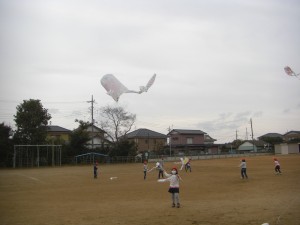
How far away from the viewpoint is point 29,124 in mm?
56562

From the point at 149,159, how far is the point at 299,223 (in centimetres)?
5269

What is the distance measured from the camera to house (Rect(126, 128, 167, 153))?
80438 mm

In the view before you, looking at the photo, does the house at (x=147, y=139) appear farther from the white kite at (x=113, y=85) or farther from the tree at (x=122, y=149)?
the white kite at (x=113, y=85)

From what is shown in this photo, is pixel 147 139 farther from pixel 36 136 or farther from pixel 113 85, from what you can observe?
pixel 113 85

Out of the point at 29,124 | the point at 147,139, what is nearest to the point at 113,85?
the point at 29,124

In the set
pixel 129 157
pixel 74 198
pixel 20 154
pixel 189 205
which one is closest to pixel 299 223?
pixel 189 205

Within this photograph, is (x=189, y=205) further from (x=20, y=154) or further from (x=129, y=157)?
Answer: (x=129, y=157)

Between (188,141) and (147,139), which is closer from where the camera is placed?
(147,139)

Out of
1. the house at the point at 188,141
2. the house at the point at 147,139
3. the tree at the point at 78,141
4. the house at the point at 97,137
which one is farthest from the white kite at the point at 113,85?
the house at the point at 188,141

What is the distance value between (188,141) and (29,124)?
4127cm

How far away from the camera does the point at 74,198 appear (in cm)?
1711

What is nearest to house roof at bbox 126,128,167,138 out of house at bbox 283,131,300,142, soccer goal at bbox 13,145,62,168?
soccer goal at bbox 13,145,62,168

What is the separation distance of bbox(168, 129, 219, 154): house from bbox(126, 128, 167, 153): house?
260cm

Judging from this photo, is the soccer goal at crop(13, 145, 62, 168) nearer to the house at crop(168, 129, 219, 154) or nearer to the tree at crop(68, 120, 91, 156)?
the tree at crop(68, 120, 91, 156)
